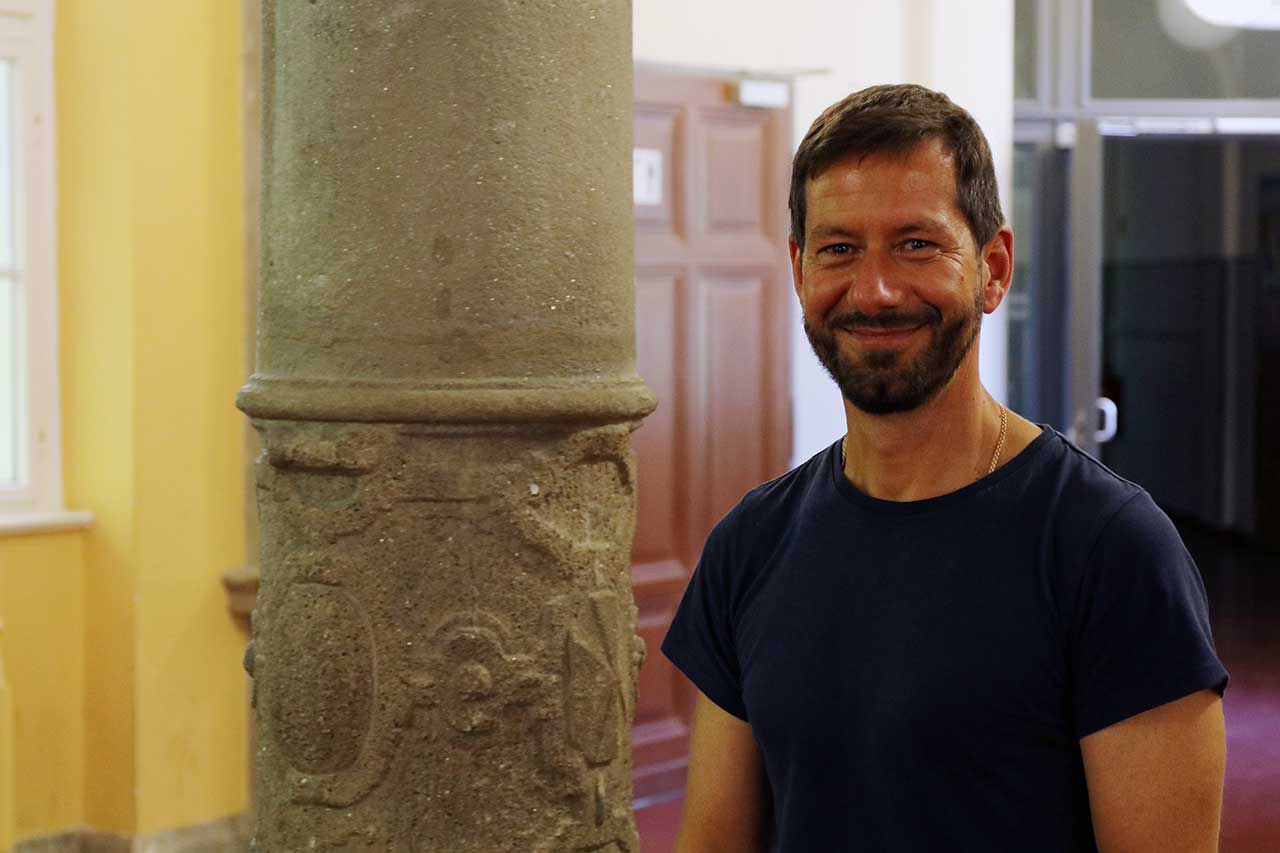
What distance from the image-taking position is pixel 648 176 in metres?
5.90

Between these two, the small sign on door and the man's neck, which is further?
→ the small sign on door

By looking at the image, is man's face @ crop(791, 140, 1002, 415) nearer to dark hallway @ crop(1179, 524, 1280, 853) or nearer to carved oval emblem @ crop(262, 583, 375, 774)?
carved oval emblem @ crop(262, 583, 375, 774)

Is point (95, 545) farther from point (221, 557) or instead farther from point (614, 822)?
point (614, 822)

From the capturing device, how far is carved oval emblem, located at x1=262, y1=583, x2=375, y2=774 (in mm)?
2463

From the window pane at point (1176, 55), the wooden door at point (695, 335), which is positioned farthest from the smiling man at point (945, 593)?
the window pane at point (1176, 55)

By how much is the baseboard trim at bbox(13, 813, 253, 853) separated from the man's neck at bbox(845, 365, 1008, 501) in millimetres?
3854

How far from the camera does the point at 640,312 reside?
19.4 ft

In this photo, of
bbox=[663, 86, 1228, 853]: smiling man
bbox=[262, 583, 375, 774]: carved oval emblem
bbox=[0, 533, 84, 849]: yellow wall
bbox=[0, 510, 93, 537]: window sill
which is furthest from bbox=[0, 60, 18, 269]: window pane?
bbox=[663, 86, 1228, 853]: smiling man

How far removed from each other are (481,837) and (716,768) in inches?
32.6

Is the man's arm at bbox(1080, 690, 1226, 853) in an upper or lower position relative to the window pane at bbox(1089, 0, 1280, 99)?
lower

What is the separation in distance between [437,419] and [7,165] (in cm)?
309

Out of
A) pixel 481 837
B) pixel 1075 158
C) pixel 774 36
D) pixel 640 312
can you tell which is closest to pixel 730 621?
pixel 481 837

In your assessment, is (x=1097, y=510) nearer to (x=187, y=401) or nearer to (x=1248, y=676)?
(x=187, y=401)

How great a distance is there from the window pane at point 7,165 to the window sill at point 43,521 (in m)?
0.73
